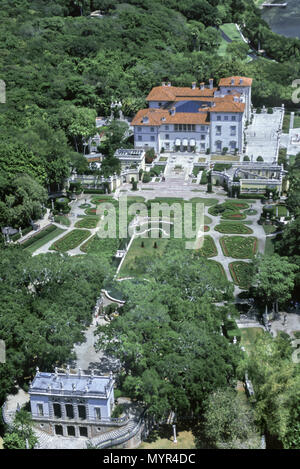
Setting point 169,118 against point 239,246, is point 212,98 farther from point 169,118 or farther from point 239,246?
point 239,246

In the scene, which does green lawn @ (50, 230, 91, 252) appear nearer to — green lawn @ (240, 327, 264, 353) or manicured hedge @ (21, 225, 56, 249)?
manicured hedge @ (21, 225, 56, 249)

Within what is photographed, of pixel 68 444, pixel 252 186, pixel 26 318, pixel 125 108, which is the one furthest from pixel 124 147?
pixel 68 444

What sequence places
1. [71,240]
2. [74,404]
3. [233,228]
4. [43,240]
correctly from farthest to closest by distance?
[233,228] → [43,240] → [71,240] → [74,404]

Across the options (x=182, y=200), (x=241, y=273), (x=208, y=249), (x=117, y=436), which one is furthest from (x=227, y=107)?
(x=117, y=436)

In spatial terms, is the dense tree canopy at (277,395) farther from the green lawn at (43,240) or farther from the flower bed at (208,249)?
the green lawn at (43,240)

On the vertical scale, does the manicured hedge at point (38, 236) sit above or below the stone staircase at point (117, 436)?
above

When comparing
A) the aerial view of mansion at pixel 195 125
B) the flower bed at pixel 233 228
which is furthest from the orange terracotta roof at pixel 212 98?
the flower bed at pixel 233 228

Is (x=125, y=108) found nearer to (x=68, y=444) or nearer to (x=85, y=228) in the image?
(x=85, y=228)

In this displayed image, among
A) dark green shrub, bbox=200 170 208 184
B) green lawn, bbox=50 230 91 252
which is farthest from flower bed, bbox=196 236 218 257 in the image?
dark green shrub, bbox=200 170 208 184
